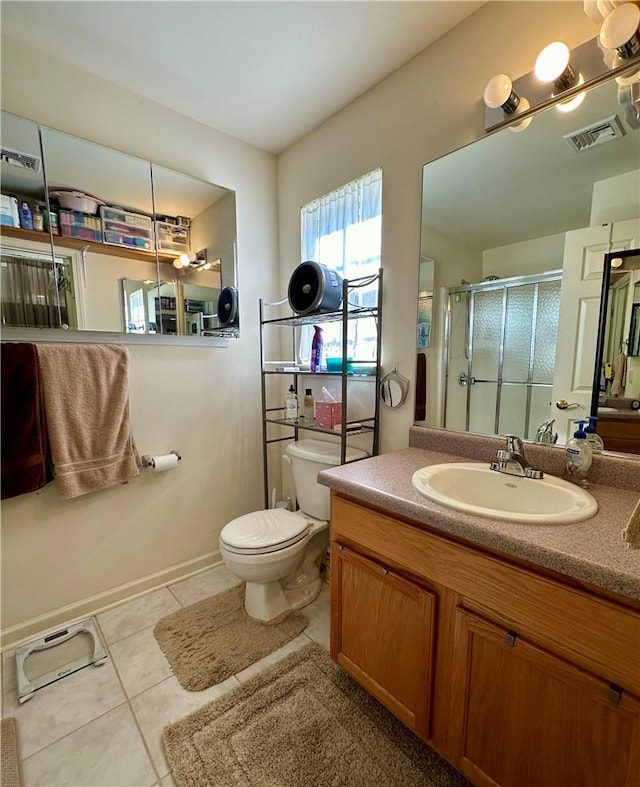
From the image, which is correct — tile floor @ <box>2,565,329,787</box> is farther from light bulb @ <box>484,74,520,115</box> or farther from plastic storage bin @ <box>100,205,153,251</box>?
light bulb @ <box>484,74,520,115</box>

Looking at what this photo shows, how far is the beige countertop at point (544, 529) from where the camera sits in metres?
0.64

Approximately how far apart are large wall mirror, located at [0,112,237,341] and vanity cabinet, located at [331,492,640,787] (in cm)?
131

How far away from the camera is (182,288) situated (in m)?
1.78

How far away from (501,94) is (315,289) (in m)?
0.93

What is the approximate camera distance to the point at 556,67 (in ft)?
3.34

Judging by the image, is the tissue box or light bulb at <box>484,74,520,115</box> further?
the tissue box

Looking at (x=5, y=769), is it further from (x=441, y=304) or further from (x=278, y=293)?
(x=278, y=293)

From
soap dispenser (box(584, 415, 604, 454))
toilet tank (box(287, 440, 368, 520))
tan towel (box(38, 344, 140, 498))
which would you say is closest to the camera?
soap dispenser (box(584, 415, 604, 454))

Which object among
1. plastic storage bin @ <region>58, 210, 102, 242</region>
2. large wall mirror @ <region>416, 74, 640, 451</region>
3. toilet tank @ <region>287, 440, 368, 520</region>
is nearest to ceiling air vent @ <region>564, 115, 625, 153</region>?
large wall mirror @ <region>416, 74, 640, 451</region>

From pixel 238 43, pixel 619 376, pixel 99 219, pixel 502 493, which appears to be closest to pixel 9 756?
pixel 502 493

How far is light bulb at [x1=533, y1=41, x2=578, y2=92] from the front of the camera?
1005mm

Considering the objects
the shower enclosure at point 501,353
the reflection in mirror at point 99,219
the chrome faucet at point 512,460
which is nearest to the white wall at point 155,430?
the reflection in mirror at point 99,219

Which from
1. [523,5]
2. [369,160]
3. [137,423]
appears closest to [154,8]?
[369,160]

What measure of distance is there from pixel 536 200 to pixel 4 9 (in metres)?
1.98
